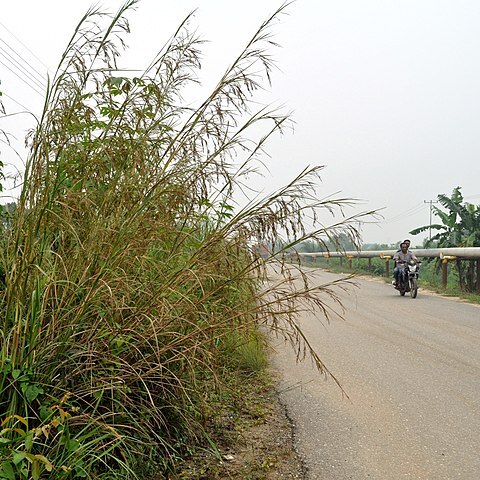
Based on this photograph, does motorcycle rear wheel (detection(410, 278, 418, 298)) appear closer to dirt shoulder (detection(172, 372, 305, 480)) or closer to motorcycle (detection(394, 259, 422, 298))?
motorcycle (detection(394, 259, 422, 298))

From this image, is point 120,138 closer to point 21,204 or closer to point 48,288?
point 21,204

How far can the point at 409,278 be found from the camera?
47.8ft

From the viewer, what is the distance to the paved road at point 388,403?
3609 mm

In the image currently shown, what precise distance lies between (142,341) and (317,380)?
322cm

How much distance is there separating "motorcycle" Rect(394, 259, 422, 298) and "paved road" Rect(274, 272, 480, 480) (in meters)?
5.26

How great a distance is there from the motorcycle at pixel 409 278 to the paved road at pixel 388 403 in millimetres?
5259

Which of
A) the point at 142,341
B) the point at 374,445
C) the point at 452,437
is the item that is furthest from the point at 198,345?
the point at 452,437

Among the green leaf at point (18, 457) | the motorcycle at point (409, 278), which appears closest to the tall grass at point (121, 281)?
the green leaf at point (18, 457)

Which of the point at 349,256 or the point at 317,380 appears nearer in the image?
the point at 349,256

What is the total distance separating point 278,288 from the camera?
11.4 feet

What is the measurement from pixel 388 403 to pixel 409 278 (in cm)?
1008

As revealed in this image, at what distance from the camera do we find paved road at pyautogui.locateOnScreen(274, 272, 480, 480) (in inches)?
142

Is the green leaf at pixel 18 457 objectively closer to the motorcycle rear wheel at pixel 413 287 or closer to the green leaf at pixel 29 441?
the green leaf at pixel 29 441

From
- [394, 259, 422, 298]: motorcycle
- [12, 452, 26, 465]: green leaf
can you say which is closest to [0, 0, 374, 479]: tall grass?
[12, 452, 26, 465]: green leaf
